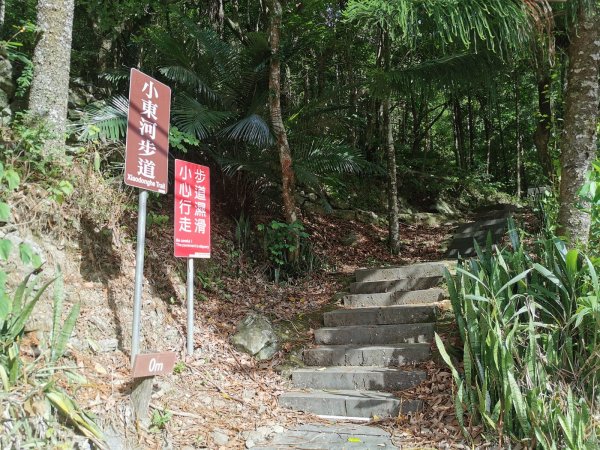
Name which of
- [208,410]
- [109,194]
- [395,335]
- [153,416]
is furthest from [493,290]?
[109,194]

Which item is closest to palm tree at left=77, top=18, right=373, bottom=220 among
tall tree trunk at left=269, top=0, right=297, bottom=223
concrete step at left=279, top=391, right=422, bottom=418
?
→ tall tree trunk at left=269, top=0, right=297, bottom=223

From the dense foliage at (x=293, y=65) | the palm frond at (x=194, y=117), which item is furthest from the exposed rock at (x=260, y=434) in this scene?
the palm frond at (x=194, y=117)

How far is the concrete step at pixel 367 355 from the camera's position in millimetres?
4133

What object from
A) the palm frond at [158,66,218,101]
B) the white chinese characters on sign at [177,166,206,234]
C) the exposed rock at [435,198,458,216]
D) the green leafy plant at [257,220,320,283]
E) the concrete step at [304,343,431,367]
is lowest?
the concrete step at [304,343,431,367]

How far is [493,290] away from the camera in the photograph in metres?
3.44

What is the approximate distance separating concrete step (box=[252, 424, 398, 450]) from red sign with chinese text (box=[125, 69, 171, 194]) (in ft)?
7.15

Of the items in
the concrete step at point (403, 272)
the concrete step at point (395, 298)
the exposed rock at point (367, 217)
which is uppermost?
the exposed rock at point (367, 217)

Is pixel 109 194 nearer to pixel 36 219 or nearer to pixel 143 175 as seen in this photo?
pixel 36 219

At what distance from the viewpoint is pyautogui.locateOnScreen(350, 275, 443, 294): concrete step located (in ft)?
17.4

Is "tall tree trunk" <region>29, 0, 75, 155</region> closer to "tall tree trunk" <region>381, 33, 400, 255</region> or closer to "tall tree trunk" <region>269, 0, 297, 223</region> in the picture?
"tall tree trunk" <region>269, 0, 297, 223</region>

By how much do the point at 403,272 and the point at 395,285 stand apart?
1.13 feet

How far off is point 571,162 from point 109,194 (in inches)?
170

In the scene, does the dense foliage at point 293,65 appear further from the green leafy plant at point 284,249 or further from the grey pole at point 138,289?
the grey pole at point 138,289

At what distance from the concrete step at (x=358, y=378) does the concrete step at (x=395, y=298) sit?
1.20 metres
